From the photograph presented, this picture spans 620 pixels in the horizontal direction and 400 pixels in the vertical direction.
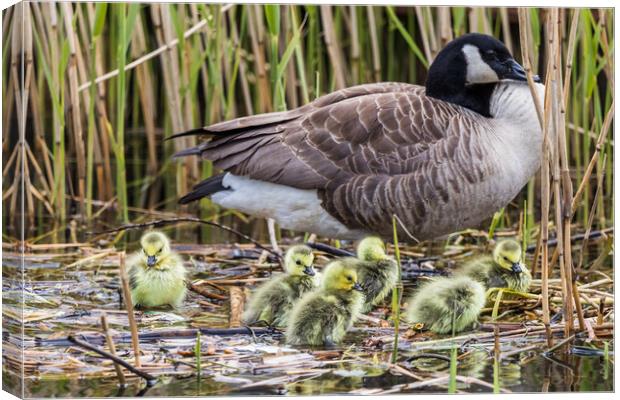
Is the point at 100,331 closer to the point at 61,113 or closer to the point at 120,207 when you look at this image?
the point at 61,113

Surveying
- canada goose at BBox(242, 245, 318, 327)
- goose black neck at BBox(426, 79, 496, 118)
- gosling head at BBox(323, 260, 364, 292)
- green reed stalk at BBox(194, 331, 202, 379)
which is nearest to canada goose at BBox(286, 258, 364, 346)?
gosling head at BBox(323, 260, 364, 292)

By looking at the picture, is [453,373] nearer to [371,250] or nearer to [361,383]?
[361,383]

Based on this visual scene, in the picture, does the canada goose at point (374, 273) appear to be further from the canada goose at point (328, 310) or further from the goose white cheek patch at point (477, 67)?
the goose white cheek patch at point (477, 67)

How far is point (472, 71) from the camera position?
16.3 ft

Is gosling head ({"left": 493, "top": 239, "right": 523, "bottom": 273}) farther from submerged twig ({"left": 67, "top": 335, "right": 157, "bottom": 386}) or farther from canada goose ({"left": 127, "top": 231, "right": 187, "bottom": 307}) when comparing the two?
submerged twig ({"left": 67, "top": 335, "right": 157, "bottom": 386})

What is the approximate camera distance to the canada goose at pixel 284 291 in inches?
163

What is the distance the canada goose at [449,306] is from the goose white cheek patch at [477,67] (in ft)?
3.80

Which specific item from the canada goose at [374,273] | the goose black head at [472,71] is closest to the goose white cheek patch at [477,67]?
the goose black head at [472,71]

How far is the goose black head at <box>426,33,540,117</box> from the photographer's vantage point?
192 inches

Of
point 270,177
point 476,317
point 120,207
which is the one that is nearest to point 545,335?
point 476,317

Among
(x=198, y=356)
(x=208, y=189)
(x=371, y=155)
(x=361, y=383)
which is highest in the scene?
(x=371, y=155)

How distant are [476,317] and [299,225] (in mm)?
1075

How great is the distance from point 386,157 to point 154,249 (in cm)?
108

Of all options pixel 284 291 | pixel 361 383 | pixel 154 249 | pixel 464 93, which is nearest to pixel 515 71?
pixel 464 93
